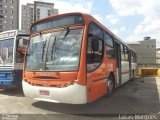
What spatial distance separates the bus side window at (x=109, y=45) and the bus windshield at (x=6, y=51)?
4255 mm

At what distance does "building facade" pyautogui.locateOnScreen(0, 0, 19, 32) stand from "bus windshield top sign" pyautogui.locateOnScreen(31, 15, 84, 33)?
77476 mm

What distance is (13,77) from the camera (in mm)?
10531

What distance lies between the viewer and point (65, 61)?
709 centimetres

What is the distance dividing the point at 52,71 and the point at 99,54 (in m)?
1.97

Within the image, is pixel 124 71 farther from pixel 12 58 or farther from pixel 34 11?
pixel 34 11

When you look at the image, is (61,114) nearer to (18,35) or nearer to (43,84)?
(43,84)

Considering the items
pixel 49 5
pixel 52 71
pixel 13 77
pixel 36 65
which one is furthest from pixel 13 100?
pixel 49 5

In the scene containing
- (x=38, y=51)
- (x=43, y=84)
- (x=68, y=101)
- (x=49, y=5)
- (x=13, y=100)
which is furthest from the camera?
(x=49, y=5)

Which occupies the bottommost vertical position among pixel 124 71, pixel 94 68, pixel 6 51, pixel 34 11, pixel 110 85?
pixel 110 85

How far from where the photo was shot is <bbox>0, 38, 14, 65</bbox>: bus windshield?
10.8 m

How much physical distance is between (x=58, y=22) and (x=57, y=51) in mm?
1052

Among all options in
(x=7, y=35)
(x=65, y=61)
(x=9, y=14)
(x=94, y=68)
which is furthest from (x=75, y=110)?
(x=9, y=14)

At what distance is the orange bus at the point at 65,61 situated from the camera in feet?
22.6

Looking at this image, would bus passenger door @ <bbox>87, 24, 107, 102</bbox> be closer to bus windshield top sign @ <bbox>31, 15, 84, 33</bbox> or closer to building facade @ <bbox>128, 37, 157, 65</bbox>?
bus windshield top sign @ <bbox>31, 15, 84, 33</bbox>
